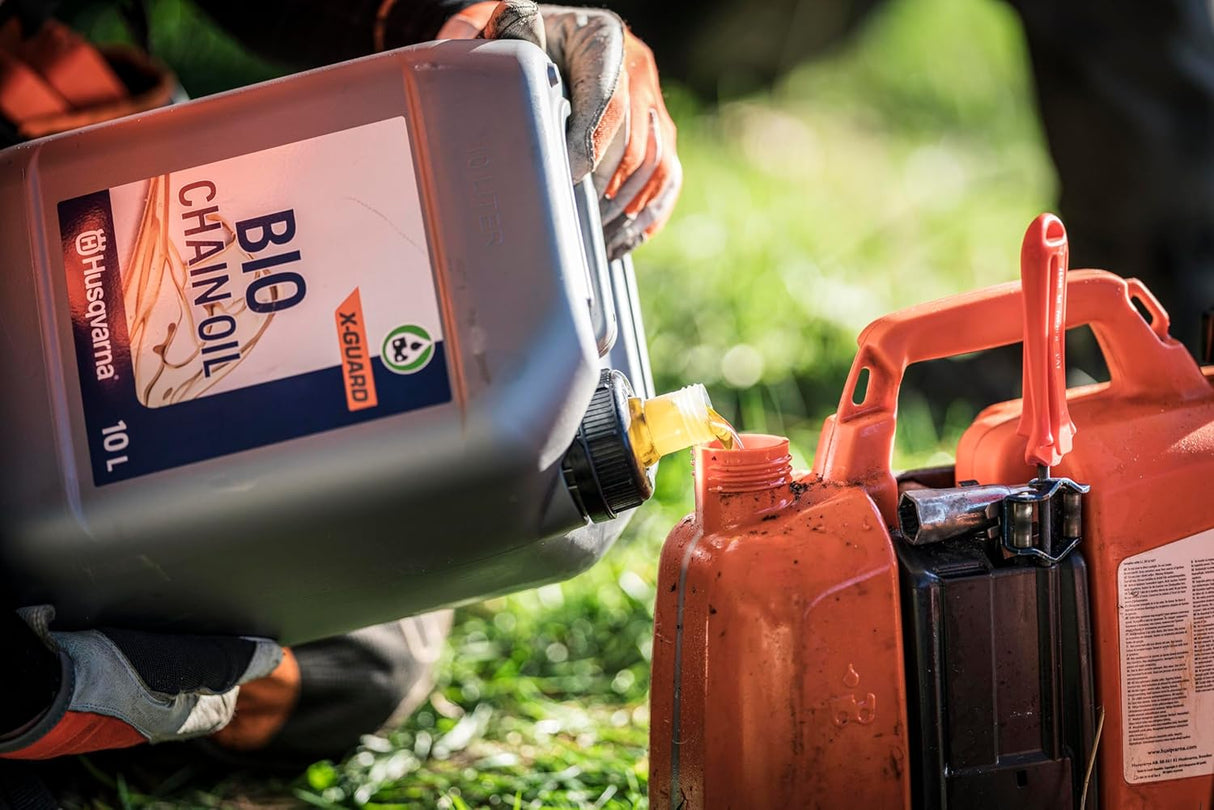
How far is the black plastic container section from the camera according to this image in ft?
3.06

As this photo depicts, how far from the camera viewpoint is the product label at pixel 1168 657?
957mm

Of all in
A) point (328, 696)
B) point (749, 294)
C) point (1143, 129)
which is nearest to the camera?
point (328, 696)

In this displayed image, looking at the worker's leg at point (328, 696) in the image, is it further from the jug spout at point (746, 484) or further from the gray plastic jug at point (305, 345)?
the jug spout at point (746, 484)

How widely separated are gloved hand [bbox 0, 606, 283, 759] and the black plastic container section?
0.60m

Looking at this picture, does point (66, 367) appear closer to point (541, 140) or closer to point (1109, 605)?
point (541, 140)

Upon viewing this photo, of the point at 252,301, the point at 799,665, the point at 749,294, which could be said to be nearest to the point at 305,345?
the point at 252,301

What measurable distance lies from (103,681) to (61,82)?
898 mm

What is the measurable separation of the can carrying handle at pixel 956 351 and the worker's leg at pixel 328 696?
2.24ft

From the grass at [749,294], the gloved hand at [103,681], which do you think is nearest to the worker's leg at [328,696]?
the grass at [749,294]

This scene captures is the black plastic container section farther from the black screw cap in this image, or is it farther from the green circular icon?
the green circular icon

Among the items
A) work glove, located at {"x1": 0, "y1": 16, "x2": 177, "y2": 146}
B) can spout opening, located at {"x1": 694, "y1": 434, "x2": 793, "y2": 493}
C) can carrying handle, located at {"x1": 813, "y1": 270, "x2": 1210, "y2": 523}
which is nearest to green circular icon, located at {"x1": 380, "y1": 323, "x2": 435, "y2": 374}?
can spout opening, located at {"x1": 694, "y1": 434, "x2": 793, "y2": 493}

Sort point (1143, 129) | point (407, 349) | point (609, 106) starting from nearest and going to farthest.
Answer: point (407, 349) → point (609, 106) → point (1143, 129)

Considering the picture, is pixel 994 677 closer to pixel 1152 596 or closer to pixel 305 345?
pixel 1152 596

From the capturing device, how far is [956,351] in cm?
104
